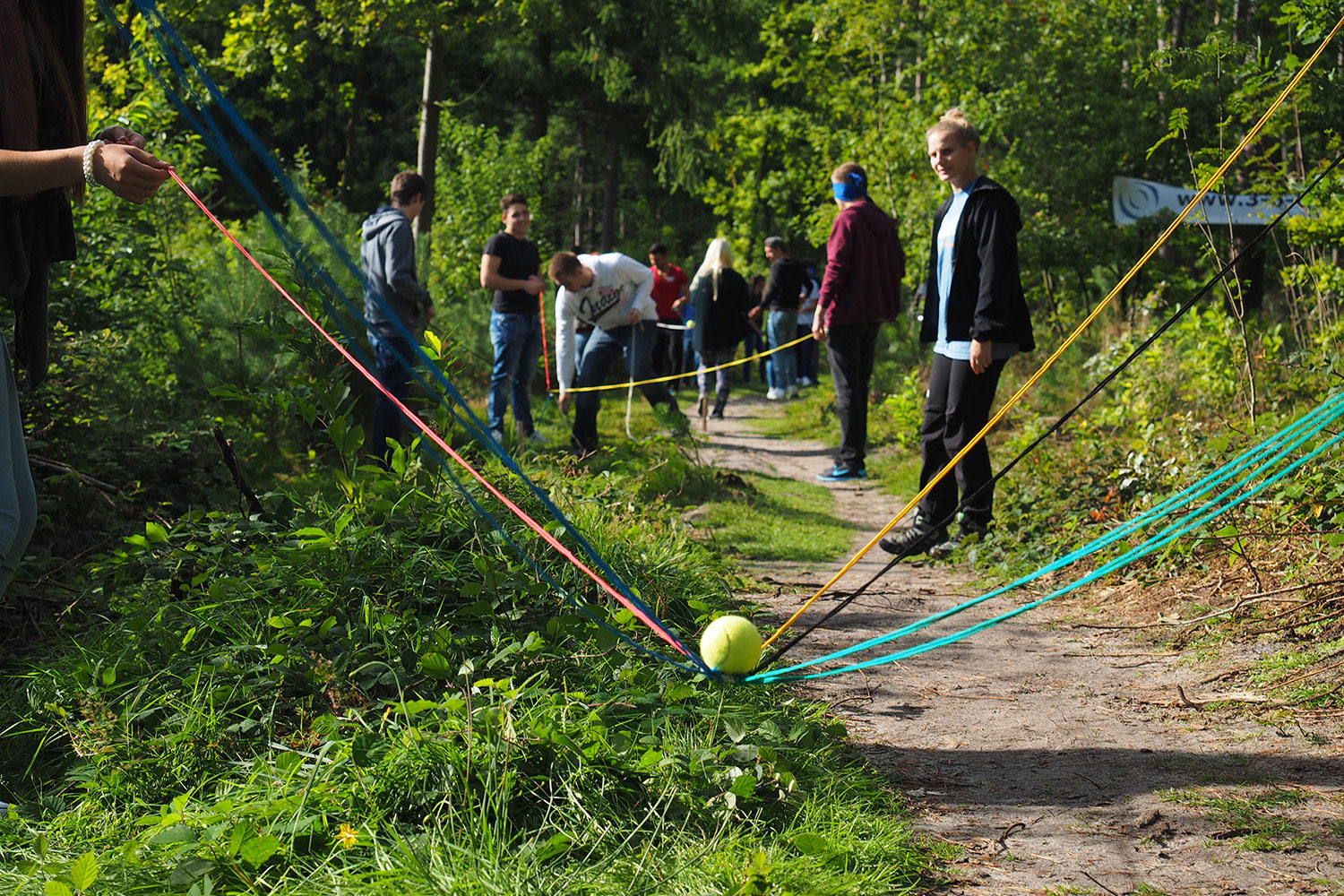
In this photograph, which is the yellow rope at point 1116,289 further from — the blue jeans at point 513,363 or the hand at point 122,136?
the blue jeans at point 513,363

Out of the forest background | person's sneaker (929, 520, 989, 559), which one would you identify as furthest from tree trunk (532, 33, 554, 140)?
person's sneaker (929, 520, 989, 559)

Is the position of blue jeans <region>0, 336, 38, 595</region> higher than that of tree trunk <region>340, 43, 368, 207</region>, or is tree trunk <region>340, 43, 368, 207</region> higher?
tree trunk <region>340, 43, 368, 207</region>

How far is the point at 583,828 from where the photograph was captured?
2.20 meters

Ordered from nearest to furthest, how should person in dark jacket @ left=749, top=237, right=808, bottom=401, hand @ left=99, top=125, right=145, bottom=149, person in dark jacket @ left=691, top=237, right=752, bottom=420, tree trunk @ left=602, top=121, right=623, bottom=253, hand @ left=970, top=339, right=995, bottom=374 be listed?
1. hand @ left=99, top=125, right=145, bottom=149
2. hand @ left=970, top=339, right=995, bottom=374
3. person in dark jacket @ left=691, top=237, right=752, bottom=420
4. person in dark jacket @ left=749, top=237, right=808, bottom=401
5. tree trunk @ left=602, top=121, right=623, bottom=253

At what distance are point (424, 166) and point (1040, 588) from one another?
8306mm

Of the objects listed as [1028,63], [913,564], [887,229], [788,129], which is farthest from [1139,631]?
[788,129]

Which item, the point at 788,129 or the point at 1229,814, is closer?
the point at 1229,814

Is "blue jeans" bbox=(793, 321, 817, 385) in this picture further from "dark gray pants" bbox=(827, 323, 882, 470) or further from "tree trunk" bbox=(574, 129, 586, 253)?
"tree trunk" bbox=(574, 129, 586, 253)

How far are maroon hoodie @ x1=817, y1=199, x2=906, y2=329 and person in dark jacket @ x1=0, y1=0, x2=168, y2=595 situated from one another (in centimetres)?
493

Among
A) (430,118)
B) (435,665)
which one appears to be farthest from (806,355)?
(435,665)

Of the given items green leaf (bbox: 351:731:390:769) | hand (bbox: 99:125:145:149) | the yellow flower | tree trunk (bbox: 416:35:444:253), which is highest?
tree trunk (bbox: 416:35:444:253)

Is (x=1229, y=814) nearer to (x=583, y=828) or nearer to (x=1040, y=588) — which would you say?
(x=583, y=828)

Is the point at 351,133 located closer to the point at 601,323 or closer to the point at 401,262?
the point at 601,323

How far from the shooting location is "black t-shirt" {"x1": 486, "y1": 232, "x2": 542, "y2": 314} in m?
7.48
